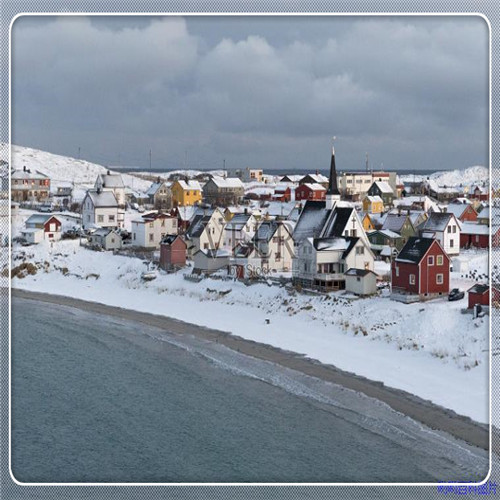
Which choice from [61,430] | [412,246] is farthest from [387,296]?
[61,430]

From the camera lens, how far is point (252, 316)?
95.9ft

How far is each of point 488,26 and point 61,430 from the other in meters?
13.5

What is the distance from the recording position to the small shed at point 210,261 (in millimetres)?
35875

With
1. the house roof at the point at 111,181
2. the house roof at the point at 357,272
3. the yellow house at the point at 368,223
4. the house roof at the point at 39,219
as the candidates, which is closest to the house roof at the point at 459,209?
the yellow house at the point at 368,223

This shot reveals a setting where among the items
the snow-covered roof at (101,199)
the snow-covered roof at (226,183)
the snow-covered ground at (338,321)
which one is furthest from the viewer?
the snow-covered roof at (226,183)

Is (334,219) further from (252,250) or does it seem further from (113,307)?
(113,307)

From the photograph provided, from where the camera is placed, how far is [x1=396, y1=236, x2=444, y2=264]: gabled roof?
2758 centimetres

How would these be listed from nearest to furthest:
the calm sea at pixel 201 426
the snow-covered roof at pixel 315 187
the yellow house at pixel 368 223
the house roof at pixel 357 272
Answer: the calm sea at pixel 201 426
the house roof at pixel 357 272
the yellow house at pixel 368 223
the snow-covered roof at pixel 315 187

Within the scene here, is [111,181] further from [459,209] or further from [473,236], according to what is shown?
[473,236]

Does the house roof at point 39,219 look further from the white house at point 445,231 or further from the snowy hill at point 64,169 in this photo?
the snowy hill at point 64,169

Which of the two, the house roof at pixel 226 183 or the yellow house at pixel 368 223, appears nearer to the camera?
the yellow house at pixel 368 223

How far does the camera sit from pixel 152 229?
4428 cm

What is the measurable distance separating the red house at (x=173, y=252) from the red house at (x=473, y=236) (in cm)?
1624

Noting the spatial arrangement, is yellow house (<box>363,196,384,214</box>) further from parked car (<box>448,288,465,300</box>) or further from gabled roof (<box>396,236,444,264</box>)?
parked car (<box>448,288,465,300</box>)
